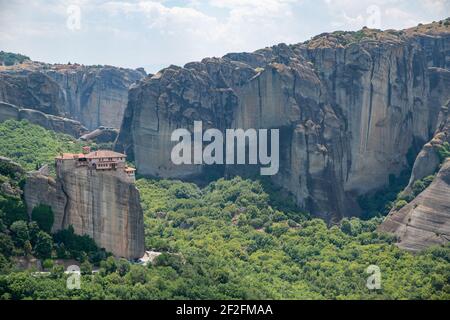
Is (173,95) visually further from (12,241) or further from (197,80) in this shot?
(12,241)

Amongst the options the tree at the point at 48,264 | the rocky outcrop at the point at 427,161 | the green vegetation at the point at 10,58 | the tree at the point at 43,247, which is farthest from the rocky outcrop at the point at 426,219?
the green vegetation at the point at 10,58

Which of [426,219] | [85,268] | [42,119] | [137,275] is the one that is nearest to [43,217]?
[85,268]

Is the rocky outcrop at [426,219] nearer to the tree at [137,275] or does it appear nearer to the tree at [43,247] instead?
the tree at [137,275]

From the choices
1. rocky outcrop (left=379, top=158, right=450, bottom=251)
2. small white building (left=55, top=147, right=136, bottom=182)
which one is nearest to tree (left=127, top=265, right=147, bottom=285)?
small white building (left=55, top=147, right=136, bottom=182)

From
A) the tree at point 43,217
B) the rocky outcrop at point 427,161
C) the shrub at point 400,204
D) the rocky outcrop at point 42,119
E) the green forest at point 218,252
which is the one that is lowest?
the green forest at point 218,252

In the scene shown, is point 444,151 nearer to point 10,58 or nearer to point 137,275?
point 137,275
